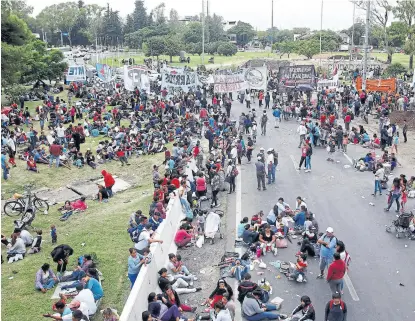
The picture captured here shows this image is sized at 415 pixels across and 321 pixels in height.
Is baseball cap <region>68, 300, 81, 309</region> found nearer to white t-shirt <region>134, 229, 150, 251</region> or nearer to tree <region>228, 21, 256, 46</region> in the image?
white t-shirt <region>134, 229, 150, 251</region>

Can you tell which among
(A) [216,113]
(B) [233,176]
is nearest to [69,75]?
(A) [216,113]

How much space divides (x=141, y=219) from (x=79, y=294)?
3730 millimetres

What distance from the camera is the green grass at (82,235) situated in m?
11.4

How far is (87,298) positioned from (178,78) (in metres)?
20.2

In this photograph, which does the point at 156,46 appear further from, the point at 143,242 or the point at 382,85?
the point at 143,242

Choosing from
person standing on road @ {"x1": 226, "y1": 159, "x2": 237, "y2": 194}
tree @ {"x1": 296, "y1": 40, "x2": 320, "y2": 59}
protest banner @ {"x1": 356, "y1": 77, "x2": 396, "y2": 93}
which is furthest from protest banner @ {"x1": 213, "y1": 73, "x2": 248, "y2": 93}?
tree @ {"x1": 296, "y1": 40, "x2": 320, "y2": 59}

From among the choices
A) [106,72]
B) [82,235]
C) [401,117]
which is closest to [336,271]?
[82,235]

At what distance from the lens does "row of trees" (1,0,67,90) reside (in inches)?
1361

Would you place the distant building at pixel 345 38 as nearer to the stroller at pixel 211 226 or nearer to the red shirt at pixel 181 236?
the stroller at pixel 211 226

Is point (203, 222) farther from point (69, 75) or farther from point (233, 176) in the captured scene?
point (69, 75)

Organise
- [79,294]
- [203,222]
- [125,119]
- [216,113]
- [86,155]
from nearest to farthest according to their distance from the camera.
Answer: [79,294]
[203,222]
[86,155]
[216,113]
[125,119]

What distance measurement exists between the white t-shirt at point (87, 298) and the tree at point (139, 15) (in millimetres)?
104211

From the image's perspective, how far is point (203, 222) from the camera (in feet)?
49.3

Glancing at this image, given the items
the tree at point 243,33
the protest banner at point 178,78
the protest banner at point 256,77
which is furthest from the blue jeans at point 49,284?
the tree at point 243,33
